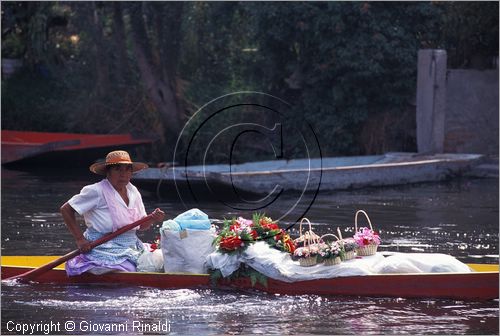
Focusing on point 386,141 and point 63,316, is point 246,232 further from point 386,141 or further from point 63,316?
point 386,141

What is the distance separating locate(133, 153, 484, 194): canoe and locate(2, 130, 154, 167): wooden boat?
141 inches

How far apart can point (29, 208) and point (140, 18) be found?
25.5ft

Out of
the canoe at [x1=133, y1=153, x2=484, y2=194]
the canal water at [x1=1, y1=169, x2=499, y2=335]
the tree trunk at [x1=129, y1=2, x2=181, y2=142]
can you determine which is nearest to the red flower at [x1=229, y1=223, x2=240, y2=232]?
the canal water at [x1=1, y1=169, x2=499, y2=335]

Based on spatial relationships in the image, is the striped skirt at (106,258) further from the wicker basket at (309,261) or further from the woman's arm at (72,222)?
the wicker basket at (309,261)

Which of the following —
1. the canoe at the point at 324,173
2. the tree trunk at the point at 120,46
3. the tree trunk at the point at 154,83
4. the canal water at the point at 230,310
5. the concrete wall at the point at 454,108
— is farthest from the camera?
the tree trunk at the point at 120,46

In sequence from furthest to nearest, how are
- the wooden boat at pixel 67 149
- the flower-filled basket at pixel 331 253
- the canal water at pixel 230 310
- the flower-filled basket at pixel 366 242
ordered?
1. the wooden boat at pixel 67 149
2. the flower-filled basket at pixel 366 242
3. the flower-filled basket at pixel 331 253
4. the canal water at pixel 230 310

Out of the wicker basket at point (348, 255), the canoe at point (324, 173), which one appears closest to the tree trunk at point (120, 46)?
the canoe at point (324, 173)

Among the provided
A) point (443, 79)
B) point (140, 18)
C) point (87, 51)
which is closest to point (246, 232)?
point (443, 79)

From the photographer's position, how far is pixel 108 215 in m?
9.28

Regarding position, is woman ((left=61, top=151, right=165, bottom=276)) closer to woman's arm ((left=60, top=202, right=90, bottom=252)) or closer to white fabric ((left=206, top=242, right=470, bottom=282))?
woman's arm ((left=60, top=202, right=90, bottom=252))

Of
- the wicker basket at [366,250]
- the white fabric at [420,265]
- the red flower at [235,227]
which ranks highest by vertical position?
the red flower at [235,227]

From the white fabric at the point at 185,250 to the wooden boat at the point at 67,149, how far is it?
11886 millimetres

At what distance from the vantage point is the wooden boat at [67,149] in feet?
68.5

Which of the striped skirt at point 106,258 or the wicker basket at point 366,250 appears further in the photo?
the striped skirt at point 106,258
